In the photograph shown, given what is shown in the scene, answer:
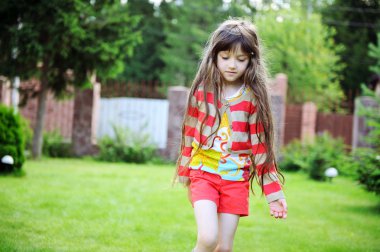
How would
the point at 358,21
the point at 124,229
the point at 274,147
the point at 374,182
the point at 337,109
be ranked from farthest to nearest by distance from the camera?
1. the point at 358,21
2. the point at 337,109
3. the point at 374,182
4. the point at 124,229
5. the point at 274,147

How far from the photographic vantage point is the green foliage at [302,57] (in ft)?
102

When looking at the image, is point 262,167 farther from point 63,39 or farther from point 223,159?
point 63,39

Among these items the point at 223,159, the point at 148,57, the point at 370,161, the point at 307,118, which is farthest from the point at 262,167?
the point at 148,57

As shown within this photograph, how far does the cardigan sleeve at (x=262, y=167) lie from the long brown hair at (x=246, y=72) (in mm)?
22

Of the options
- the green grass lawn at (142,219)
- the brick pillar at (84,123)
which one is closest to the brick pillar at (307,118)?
the brick pillar at (84,123)

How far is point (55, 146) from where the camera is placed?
15820mm

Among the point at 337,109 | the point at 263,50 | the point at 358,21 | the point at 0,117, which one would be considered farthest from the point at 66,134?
the point at 358,21

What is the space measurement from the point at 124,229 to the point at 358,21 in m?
36.9

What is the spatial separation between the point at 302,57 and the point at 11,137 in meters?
23.3

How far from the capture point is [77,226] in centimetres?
608

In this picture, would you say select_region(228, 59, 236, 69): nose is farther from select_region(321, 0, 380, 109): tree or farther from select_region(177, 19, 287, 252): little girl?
select_region(321, 0, 380, 109): tree

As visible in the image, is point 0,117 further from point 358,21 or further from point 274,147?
point 358,21

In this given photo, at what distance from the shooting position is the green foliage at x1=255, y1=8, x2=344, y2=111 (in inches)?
1219

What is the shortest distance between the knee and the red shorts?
262mm
